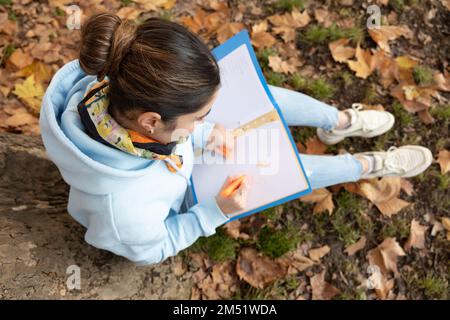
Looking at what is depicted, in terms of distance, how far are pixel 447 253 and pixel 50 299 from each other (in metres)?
2.08

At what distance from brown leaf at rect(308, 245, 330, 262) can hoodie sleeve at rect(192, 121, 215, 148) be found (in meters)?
0.95

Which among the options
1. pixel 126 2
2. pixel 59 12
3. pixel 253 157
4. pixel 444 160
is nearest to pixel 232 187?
pixel 253 157

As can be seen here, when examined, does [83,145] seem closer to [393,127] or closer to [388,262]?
[388,262]

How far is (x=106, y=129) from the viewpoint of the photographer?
1180 mm

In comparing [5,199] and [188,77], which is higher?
[188,77]

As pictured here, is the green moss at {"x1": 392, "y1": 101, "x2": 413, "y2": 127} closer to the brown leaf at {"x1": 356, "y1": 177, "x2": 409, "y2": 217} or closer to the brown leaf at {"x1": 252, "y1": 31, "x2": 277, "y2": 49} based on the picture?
the brown leaf at {"x1": 356, "y1": 177, "x2": 409, "y2": 217}

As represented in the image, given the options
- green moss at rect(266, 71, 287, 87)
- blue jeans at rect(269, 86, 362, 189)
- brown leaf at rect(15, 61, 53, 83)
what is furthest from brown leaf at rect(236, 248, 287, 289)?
brown leaf at rect(15, 61, 53, 83)

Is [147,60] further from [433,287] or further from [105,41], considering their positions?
[433,287]

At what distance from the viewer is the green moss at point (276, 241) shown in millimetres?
2180

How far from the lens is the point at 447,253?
229 cm

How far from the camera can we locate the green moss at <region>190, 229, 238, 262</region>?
2.13m

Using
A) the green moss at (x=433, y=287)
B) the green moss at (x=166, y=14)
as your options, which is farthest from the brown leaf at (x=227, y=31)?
the green moss at (x=433, y=287)

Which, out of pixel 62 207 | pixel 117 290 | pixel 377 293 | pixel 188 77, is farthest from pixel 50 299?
pixel 377 293

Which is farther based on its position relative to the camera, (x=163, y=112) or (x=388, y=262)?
(x=388, y=262)
